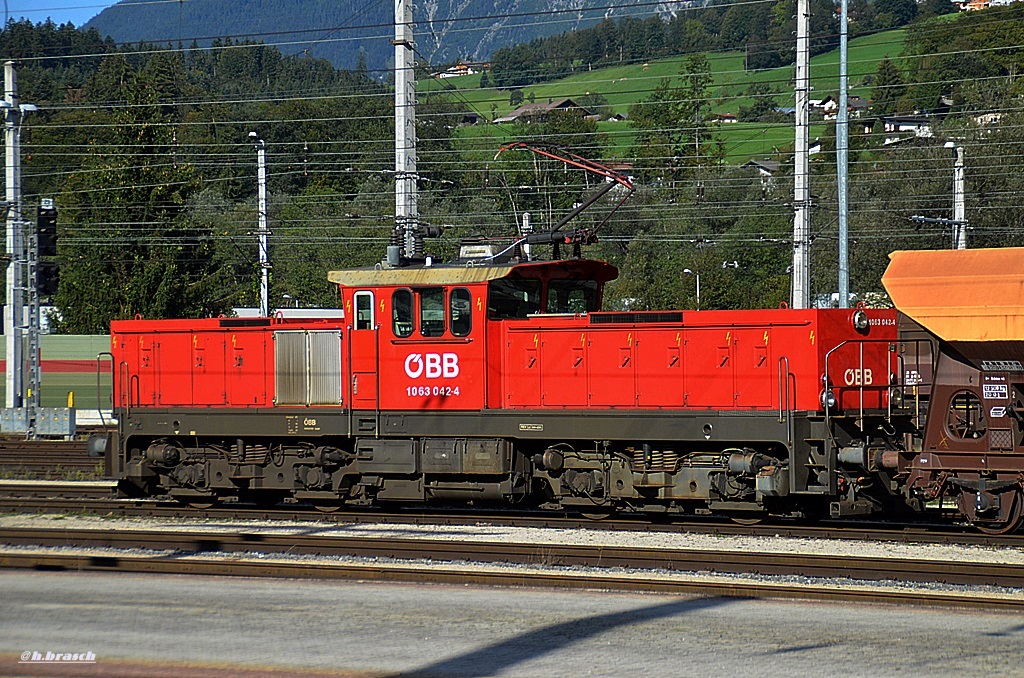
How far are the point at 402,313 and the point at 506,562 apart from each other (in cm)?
473

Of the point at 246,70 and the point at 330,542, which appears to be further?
the point at 246,70

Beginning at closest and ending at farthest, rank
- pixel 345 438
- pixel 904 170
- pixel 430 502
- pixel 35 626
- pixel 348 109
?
pixel 35 626 → pixel 345 438 → pixel 430 502 → pixel 904 170 → pixel 348 109

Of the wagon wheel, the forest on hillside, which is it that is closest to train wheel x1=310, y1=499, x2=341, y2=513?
the wagon wheel

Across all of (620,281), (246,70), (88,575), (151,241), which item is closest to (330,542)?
(88,575)

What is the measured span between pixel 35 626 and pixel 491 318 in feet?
26.1

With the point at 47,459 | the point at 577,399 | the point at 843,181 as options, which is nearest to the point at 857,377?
the point at 577,399

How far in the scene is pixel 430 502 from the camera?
1878 cm

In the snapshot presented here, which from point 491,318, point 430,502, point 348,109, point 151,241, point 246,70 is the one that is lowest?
point 430,502

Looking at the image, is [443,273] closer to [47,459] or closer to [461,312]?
[461,312]

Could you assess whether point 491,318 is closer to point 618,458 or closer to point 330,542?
point 618,458

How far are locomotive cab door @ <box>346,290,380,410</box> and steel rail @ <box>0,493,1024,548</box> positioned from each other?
193 cm

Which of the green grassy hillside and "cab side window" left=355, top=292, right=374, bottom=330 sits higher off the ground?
the green grassy hillside

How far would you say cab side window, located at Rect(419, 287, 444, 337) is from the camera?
51.9 feet
